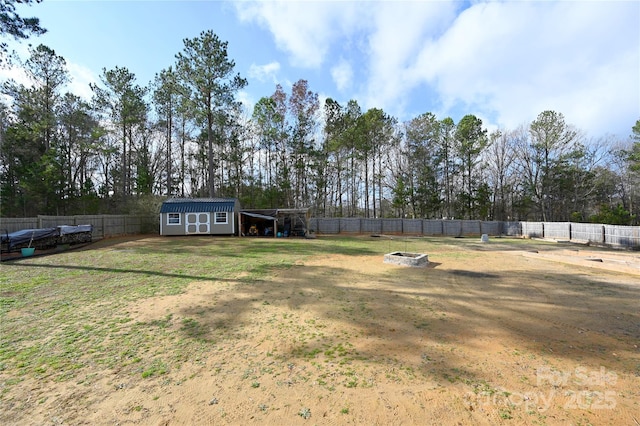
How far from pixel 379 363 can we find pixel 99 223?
21.4m

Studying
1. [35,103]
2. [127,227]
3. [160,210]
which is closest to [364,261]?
[160,210]

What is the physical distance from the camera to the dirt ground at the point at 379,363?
242 centimetres

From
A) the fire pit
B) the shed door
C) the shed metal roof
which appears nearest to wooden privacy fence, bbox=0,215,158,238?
the shed metal roof

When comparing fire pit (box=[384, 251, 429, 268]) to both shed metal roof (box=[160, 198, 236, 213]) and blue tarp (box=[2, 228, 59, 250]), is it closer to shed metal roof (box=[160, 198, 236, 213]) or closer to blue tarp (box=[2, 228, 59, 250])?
shed metal roof (box=[160, 198, 236, 213])

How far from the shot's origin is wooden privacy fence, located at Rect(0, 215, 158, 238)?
13.7 meters

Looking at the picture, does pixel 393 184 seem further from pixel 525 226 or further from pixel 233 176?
pixel 233 176

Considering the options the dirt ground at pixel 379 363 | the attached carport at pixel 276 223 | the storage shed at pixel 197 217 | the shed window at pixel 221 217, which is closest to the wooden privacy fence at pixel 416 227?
the storage shed at pixel 197 217

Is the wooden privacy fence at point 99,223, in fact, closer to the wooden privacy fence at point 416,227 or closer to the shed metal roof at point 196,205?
the wooden privacy fence at point 416,227

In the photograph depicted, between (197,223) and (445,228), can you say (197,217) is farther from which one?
(445,228)

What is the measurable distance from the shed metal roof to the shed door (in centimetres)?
38

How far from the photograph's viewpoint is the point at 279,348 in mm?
3584

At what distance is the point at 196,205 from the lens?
20953mm

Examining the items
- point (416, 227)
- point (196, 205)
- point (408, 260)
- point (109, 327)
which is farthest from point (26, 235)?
point (416, 227)

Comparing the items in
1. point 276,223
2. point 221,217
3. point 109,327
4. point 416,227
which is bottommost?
point 109,327
